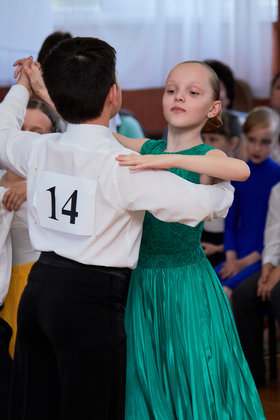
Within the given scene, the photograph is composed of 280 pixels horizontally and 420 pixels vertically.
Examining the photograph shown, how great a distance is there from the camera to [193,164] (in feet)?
5.31

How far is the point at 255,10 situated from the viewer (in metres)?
4.87

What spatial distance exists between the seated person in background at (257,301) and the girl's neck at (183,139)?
130 centimetres

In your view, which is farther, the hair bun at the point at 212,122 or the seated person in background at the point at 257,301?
the seated person in background at the point at 257,301

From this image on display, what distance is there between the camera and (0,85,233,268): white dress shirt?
1566mm

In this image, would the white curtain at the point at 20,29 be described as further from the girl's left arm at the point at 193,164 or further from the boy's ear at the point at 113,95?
the girl's left arm at the point at 193,164

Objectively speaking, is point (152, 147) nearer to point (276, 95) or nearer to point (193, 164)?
point (193, 164)

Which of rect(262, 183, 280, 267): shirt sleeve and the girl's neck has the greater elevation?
the girl's neck

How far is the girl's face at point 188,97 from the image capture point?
1.92 m

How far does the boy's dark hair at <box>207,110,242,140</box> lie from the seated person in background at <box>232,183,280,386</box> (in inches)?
24.1

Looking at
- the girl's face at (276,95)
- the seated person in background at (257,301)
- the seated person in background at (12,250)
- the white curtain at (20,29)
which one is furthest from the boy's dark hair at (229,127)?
the white curtain at (20,29)

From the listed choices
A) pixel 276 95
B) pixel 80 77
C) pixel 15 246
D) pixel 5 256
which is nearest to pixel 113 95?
pixel 80 77

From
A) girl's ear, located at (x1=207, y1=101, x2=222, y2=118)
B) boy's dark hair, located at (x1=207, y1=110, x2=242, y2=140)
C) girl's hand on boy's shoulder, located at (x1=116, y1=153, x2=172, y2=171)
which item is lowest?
boy's dark hair, located at (x1=207, y1=110, x2=242, y2=140)

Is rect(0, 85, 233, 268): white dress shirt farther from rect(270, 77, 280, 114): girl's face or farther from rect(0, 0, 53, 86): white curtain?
rect(0, 0, 53, 86): white curtain

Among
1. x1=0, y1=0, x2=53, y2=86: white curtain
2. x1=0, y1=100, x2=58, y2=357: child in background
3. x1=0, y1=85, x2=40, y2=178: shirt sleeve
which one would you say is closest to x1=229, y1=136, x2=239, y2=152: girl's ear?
x1=0, y1=0, x2=53, y2=86: white curtain
